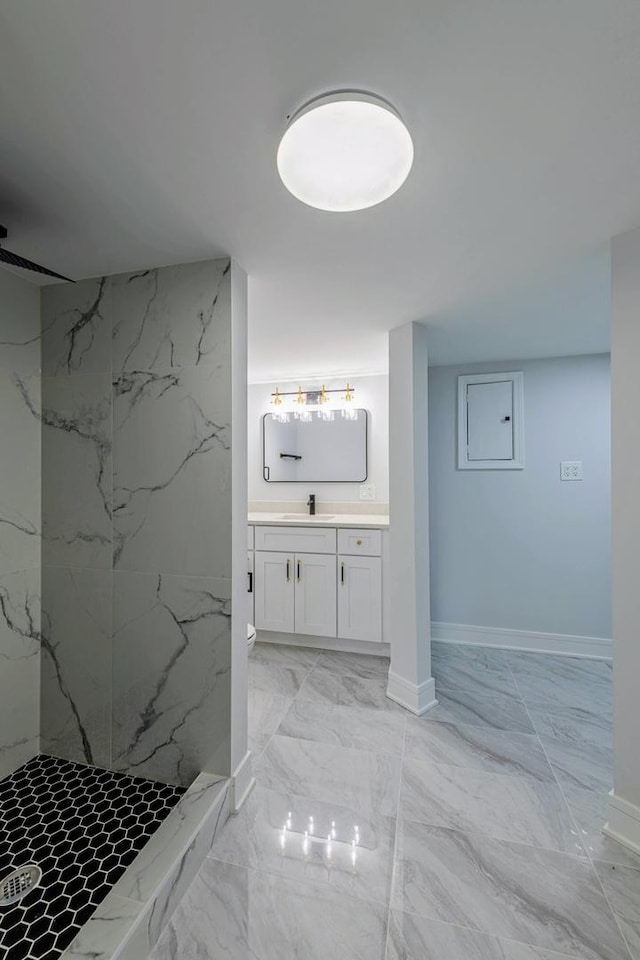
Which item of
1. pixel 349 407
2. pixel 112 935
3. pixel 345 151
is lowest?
pixel 112 935

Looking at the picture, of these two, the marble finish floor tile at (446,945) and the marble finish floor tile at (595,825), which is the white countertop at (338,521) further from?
the marble finish floor tile at (446,945)

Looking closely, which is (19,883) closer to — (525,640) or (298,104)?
(298,104)

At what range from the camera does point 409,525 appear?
2201 millimetres

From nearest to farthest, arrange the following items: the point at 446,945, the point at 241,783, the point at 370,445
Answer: the point at 446,945 → the point at 241,783 → the point at 370,445

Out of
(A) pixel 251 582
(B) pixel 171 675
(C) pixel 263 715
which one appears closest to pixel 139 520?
(B) pixel 171 675

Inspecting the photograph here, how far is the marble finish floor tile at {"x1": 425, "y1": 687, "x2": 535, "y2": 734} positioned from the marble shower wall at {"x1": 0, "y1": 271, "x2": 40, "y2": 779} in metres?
1.91

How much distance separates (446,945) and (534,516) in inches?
96.6

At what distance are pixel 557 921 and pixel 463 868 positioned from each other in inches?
10.2

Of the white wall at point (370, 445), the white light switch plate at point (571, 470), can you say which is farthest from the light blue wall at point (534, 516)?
the white wall at point (370, 445)

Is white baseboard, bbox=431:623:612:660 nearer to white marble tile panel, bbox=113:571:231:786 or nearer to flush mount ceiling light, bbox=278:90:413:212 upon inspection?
white marble tile panel, bbox=113:571:231:786

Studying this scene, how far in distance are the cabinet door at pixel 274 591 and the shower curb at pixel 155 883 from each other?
1435 millimetres

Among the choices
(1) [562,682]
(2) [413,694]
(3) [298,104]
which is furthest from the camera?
(1) [562,682]

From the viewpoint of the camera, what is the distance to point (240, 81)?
33.7 inches

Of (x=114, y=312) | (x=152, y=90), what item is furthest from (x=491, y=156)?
(x=114, y=312)
